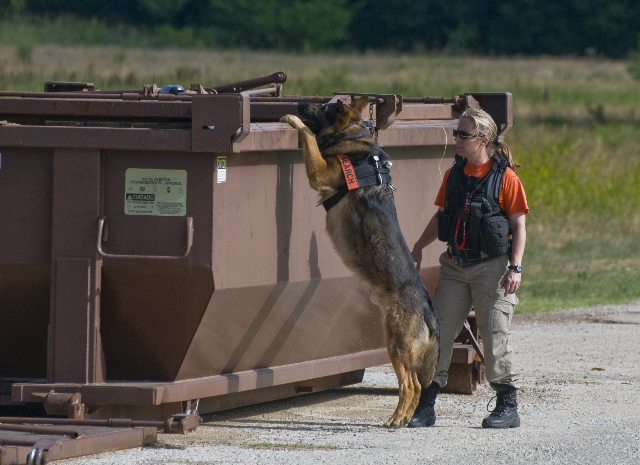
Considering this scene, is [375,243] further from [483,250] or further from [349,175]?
[483,250]

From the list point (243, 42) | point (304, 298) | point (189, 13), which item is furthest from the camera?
point (189, 13)

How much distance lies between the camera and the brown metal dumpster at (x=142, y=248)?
15.4 ft

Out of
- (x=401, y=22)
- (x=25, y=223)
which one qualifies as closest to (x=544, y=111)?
(x=25, y=223)

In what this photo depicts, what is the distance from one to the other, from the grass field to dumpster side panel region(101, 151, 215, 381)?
5794 millimetres

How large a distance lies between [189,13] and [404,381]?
211 feet

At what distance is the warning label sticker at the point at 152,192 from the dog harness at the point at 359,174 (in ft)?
2.84

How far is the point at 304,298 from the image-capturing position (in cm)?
534

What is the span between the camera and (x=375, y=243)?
16.7ft

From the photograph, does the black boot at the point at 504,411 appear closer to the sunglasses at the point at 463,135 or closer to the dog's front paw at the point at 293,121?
the sunglasses at the point at 463,135

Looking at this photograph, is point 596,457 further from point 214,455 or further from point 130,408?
point 130,408

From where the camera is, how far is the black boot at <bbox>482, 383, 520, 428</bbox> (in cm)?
529

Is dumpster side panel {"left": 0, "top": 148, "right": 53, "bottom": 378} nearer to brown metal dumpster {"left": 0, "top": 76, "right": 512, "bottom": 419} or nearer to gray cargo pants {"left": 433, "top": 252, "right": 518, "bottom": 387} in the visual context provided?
brown metal dumpster {"left": 0, "top": 76, "right": 512, "bottom": 419}

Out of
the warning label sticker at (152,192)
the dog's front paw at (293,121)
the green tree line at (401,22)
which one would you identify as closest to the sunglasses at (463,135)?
the dog's front paw at (293,121)

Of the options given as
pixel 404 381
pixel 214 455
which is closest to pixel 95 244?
pixel 214 455
